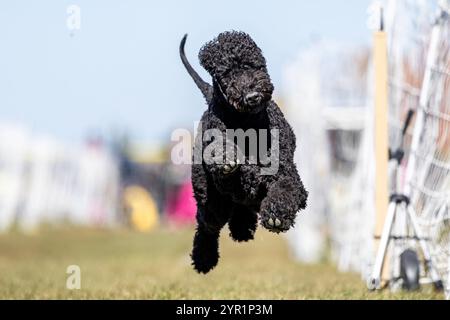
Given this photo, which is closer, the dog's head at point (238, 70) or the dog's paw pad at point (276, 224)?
the dog's head at point (238, 70)

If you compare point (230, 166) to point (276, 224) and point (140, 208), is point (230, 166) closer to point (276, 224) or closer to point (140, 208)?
point (276, 224)

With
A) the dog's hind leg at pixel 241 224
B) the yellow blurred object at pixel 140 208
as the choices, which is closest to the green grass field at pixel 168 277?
the dog's hind leg at pixel 241 224

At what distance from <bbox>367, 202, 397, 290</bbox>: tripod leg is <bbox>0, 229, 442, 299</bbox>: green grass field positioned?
0.37 feet

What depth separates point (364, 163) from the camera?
968cm

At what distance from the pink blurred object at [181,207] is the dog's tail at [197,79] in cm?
1905

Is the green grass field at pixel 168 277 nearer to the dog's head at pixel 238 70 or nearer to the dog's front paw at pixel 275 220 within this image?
the dog's front paw at pixel 275 220

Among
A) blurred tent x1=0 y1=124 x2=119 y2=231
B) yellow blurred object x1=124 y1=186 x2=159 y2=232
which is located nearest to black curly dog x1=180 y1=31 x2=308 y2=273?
blurred tent x1=0 y1=124 x2=119 y2=231

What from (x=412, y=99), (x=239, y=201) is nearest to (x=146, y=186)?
(x=412, y=99)

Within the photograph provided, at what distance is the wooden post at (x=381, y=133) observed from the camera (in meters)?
7.44

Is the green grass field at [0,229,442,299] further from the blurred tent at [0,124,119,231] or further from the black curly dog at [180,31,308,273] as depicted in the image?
the blurred tent at [0,124,119,231]

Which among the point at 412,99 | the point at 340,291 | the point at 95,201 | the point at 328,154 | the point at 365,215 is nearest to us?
the point at 340,291

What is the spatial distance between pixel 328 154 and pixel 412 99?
16.0ft

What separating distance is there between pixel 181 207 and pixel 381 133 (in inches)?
782
